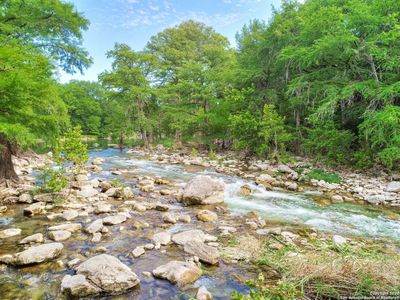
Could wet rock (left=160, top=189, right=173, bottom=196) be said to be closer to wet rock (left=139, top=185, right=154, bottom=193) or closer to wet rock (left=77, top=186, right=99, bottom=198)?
wet rock (left=139, top=185, right=154, bottom=193)

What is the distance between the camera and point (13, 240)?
4.43 metres

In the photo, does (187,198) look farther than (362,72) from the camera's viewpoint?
No

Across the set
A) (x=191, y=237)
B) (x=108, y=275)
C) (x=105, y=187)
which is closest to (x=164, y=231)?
(x=191, y=237)

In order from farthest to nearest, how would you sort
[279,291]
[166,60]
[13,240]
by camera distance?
[166,60] < [13,240] < [279,291]

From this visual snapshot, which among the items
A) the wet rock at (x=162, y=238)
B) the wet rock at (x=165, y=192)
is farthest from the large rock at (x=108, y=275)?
the wet rock at (x=165, y=192)

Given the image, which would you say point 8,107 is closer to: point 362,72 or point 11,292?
point 11,292

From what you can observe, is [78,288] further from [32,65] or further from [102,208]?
[32,65]

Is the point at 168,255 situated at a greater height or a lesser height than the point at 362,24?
lesser

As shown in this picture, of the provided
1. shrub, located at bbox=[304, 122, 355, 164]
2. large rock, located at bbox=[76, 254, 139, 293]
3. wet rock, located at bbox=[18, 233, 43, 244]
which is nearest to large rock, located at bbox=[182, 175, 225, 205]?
wet rock, located at bbox=[18, 233, 43, 244]

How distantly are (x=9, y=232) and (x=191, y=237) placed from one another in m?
3.30

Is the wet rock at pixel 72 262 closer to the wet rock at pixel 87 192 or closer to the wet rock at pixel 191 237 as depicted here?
the wet rock at pixel 191 237

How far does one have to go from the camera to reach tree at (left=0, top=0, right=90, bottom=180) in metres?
5.24

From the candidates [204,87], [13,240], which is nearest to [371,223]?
[13,240]

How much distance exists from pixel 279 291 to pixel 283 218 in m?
3.57
